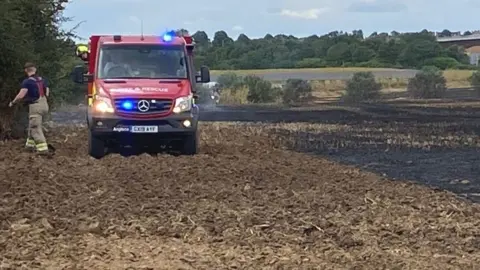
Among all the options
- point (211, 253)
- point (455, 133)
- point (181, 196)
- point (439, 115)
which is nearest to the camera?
point (211, 253)

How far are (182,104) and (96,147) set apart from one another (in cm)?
186

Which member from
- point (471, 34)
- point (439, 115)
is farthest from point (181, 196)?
point (471, 34)

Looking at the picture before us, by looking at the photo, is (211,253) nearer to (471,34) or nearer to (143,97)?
(143,97)

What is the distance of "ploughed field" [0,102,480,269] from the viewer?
27.5 feet

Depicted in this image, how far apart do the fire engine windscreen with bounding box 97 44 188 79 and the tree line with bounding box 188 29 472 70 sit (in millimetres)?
72093

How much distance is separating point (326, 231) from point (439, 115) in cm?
2637

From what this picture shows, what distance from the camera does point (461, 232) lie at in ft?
31.8

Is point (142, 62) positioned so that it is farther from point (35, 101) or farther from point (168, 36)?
point (35, 101)

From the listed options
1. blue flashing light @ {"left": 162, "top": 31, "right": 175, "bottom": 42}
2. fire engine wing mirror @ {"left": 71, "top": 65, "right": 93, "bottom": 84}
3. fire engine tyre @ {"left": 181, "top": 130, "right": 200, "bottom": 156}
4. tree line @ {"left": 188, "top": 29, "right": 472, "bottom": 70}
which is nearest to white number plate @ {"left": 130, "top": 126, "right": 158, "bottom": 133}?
fire engine tyre @ {"left": 181, "top": 130, "right": 200, "bottom": 156}

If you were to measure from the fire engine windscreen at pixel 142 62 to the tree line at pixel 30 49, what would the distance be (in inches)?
159

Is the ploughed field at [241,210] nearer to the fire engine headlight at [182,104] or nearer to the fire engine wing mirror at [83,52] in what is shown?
the fire engine headlight at [182,104]

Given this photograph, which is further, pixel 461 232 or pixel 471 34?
pixel 471 34

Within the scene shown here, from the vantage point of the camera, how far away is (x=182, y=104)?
57.2 feet

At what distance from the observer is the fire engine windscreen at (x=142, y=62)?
1778cm
